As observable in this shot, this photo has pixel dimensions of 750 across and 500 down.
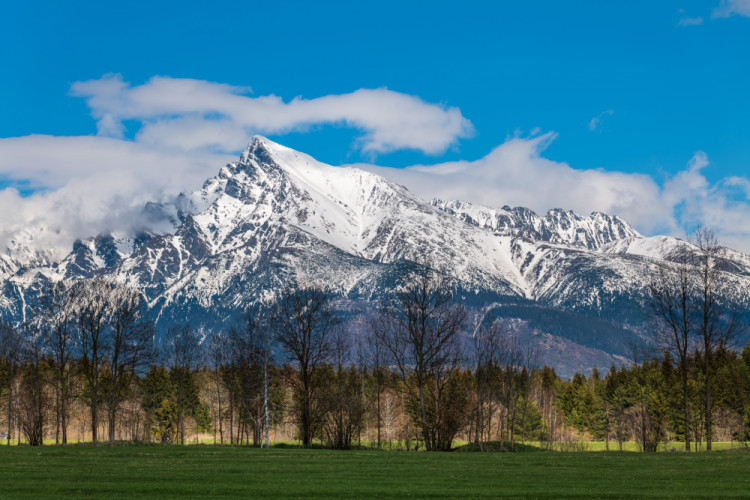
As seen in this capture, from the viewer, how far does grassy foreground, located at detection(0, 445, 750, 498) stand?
28.4 metres

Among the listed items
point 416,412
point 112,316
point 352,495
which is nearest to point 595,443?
point 416,412

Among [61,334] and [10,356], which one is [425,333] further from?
[10,356]

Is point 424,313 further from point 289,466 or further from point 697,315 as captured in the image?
point 289,466

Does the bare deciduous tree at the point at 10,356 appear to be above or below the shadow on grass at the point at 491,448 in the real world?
above

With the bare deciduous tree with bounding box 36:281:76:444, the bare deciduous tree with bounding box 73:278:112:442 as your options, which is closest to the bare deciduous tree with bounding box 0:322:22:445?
the bare deciduous tree with bounding box 36:281:76:444

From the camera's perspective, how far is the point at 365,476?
112ft

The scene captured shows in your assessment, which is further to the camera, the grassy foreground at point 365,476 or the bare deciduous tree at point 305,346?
the bare deciduous tree at point 305,346

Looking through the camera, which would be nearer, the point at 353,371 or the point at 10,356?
the point at 10,356

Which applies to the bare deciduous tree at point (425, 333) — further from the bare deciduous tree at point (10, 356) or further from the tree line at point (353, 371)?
the bare deciduous tree at point (10, 356)

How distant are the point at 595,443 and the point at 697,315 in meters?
81.9

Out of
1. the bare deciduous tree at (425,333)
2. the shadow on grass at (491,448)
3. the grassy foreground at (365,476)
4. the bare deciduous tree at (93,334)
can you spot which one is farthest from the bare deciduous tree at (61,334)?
the shadow on grass at (491,448)

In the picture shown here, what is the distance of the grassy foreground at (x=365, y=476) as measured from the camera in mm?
28391

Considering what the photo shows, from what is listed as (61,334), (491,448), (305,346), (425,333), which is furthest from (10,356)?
(491,448)

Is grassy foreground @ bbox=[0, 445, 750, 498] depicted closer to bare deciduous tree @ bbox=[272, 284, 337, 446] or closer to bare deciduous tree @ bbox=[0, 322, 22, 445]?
bare deciduous tree @ bbox=[272, 284, 337, 446]
